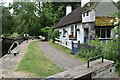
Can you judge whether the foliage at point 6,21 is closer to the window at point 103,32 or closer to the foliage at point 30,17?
the foliage at point 30,17

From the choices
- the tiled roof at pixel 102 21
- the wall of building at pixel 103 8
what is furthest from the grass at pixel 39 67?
the wall of building at pixel 103 8

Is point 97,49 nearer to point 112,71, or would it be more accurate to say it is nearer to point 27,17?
point 112,71

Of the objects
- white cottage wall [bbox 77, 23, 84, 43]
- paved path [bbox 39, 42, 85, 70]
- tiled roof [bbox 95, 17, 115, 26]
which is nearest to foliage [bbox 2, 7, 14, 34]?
white cottage wall [bbox 77, 23, 84, 43]

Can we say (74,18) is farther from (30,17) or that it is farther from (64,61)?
(30,17)

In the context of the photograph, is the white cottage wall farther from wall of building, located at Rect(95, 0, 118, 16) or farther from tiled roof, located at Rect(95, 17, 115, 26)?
wall of building, located at Rect(95, 0, 118, 16)

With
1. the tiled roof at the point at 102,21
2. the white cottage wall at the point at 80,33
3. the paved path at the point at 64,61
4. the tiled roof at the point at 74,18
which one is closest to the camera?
the paved path at the point at 64,61

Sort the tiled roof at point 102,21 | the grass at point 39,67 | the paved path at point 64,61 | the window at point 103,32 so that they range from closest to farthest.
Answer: the grass at point 39,67, the paved path at point 64,61, the tiled roof at point 102,21, the window at point 103,32

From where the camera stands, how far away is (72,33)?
60.2 ft

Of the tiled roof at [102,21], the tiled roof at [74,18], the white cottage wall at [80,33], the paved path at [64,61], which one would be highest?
the tiled roof at [74,18]

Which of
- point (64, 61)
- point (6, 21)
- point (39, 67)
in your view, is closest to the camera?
point (39, 67)

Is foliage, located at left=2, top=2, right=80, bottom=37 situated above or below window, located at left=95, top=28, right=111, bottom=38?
above

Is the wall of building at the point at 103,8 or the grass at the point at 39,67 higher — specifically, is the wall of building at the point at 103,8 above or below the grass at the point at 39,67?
above

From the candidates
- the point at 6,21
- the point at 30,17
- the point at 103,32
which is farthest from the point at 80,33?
the point at 6,21

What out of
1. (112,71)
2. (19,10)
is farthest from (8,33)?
(112,71)
